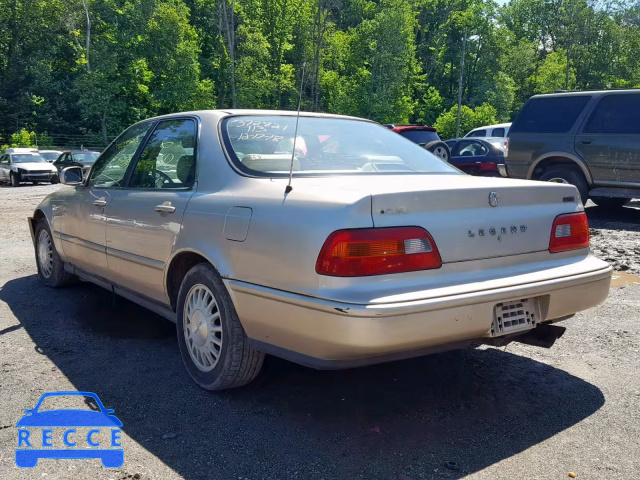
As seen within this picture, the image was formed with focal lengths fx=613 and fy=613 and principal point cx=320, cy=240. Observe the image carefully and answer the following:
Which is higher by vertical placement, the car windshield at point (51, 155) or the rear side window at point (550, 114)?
the rear side window at point (550, 114)

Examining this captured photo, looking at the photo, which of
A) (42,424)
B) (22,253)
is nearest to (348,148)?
(42,424)

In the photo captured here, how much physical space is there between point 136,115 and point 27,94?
25.4 ft

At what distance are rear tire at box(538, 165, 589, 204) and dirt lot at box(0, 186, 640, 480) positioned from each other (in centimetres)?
494

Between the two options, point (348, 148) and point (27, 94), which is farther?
point (27, 94)

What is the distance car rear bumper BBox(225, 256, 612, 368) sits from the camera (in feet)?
8.70

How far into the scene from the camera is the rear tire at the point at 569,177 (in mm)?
9367

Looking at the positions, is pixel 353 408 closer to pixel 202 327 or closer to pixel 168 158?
pixel 202 327

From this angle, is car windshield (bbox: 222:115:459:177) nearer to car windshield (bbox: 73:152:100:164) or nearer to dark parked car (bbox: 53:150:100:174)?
dark parked car (bbox: 53:150:100:174)

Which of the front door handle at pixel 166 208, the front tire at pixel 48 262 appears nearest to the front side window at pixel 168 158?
the front door handle at pixel 166 208

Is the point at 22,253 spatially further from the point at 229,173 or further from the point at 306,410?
the point at 306,410

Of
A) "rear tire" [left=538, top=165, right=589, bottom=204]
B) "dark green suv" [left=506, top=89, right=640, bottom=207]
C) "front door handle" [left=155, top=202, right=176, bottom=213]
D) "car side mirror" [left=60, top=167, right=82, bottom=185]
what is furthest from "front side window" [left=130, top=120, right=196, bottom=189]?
"dark green suv" [left=506, top=89, right=640, bottom=207]

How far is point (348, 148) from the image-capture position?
3.88 metres

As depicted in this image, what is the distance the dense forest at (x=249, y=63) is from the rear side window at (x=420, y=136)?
26976 millimetres

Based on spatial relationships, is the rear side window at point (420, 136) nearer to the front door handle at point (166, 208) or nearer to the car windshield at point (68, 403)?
the front door handle at point (166, 208)
